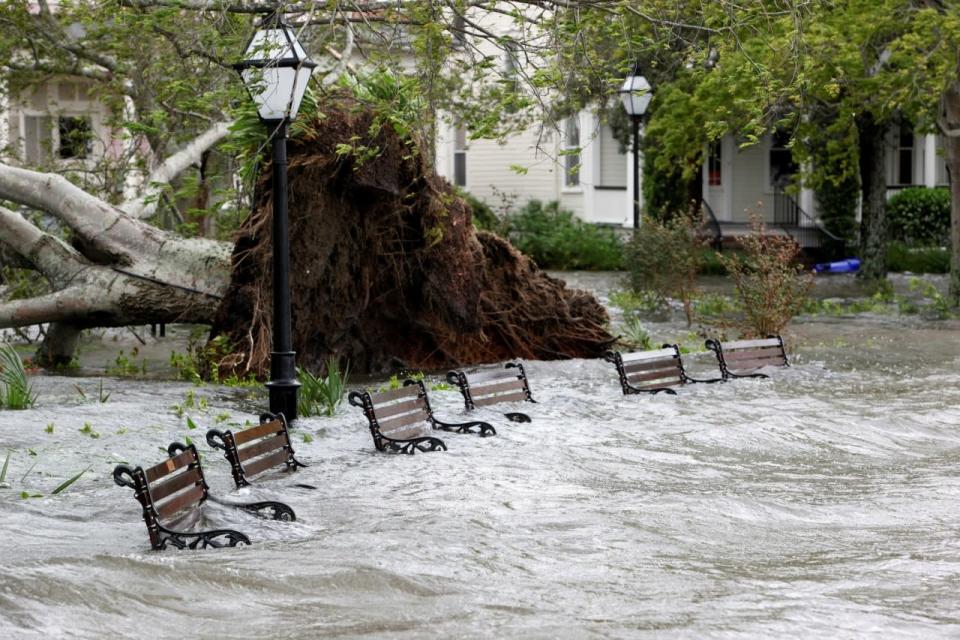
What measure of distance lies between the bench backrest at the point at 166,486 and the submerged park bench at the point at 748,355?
27.7 ft

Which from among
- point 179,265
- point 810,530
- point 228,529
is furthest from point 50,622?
point 179,265

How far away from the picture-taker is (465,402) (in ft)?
44.7

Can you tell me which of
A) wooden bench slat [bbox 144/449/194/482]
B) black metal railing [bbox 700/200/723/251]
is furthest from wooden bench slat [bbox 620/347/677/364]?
black metal railing [bbox 700/200/723/251]

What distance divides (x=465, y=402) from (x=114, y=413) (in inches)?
131

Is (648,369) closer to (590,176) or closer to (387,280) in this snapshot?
(387,280)

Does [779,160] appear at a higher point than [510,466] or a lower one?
higher

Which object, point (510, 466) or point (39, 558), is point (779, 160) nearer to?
point (510, 466)

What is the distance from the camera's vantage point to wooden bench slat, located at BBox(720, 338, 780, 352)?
54.3 feet

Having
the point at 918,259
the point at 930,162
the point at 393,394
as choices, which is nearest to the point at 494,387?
the point at 393,394

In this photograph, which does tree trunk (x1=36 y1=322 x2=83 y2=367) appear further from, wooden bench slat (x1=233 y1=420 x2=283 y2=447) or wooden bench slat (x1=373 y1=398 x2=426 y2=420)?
wooden bench slat (x1=233 y1=420 x2=283 y2=447)

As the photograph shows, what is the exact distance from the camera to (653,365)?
15680mm

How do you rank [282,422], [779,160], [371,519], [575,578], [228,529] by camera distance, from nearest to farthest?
[575,578], [228,529], [371,519], [282,422], [779,160]

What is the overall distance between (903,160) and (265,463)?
30.6m

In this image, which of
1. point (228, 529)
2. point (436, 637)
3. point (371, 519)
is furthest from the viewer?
point (371, 519)
